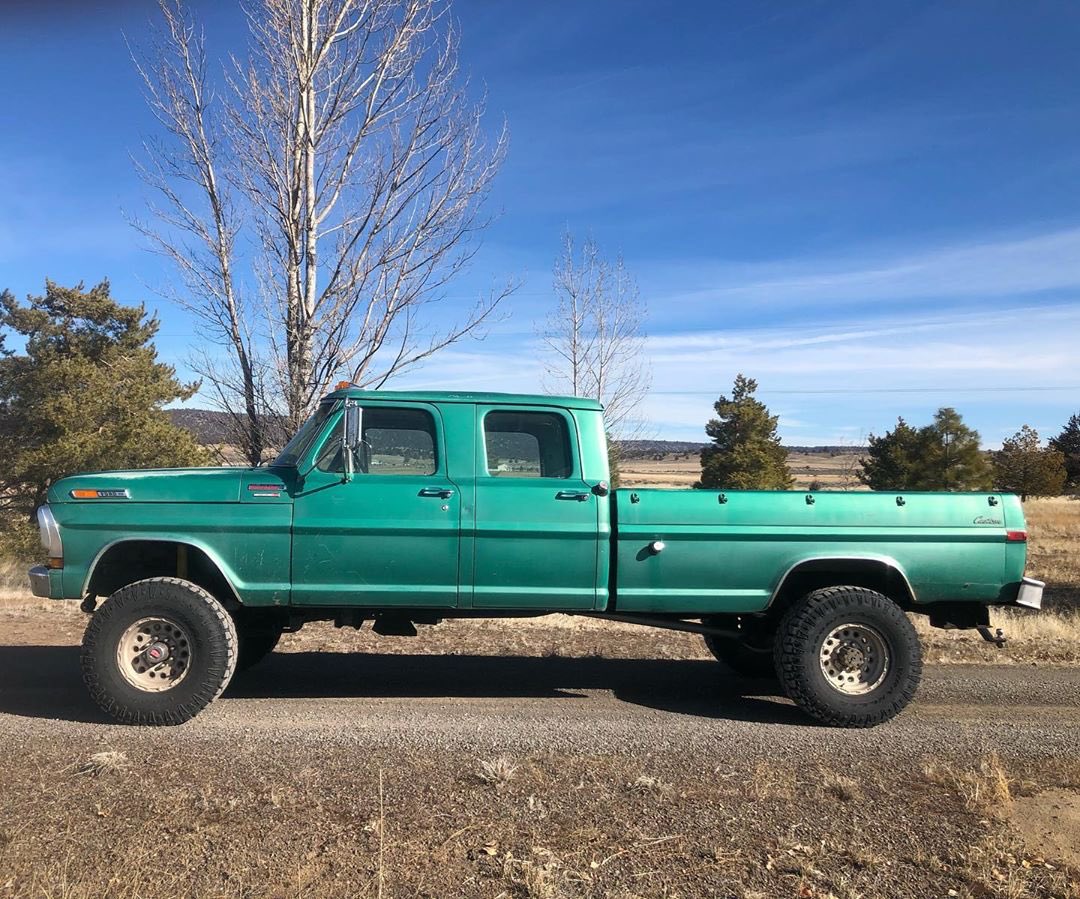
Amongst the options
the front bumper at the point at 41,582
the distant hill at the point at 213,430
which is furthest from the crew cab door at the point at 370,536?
the distant hill at the point at 213,430

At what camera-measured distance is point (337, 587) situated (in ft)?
17.9

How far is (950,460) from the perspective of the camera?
97.8 ft

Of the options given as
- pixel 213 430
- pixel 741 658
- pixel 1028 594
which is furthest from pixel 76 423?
pixel 1028 594

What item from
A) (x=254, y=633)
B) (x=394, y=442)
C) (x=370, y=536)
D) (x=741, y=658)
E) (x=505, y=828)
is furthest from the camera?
(x=741, y=658)

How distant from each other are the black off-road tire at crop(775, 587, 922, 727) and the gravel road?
142mm

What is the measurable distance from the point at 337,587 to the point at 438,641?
2742mm

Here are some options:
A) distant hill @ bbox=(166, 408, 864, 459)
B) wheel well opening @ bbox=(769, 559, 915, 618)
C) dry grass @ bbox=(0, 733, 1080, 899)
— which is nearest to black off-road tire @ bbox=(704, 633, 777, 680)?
wheel well opening @ bbox=(769, 559, 915, 618)

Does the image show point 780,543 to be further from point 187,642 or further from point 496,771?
point 187,642

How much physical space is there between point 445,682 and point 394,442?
2019 mm

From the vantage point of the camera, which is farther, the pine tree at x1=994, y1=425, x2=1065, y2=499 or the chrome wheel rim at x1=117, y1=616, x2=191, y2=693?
the pine tree at x1=994, y1=425, x2=1065, y2=499

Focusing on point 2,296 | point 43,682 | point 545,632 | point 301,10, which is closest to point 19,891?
point 43,682

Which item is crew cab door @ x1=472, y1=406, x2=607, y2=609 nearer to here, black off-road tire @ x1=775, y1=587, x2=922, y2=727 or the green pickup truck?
the green pickup truck

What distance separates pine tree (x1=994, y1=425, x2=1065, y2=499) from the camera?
36.9m

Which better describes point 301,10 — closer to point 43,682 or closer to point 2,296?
point 43,682
